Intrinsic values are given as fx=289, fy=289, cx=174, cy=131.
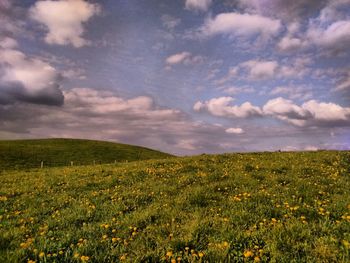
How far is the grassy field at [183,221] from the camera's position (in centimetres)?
630

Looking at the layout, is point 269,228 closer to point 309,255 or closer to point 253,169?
point 309,255

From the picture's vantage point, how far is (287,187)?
12617 mm

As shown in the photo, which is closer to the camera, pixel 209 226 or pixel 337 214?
pixel 209 226

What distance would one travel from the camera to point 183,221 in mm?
8586

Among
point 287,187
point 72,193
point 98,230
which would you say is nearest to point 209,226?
point 98,230

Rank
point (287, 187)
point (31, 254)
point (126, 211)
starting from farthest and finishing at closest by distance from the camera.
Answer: point (287, 187)
point (126, 211)
point (31, 254)

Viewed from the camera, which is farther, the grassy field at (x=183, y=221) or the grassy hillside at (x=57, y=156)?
the grassy hillside at (x=57, y=156)

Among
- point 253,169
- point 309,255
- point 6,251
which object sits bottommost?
point 6,251

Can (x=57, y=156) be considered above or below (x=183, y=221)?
below

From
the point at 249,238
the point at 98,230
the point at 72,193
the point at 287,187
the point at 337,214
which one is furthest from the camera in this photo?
the point at 72,193

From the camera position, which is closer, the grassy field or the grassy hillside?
the grassy field

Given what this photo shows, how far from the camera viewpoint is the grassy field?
630 centimetres

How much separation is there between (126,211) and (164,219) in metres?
1.83

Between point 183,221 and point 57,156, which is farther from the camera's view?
point 57,156
